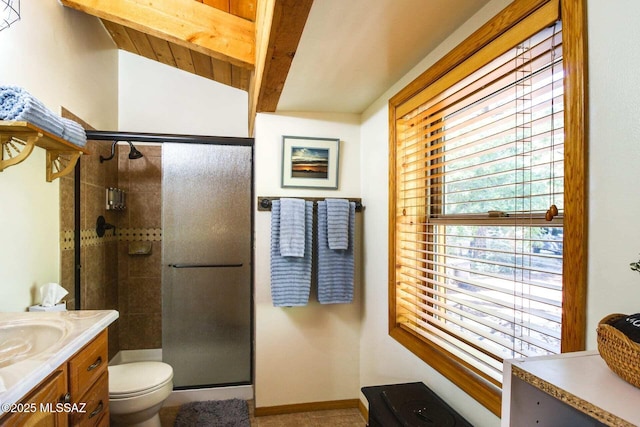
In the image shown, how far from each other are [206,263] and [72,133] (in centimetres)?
118

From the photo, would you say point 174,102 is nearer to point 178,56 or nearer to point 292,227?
point 178,56

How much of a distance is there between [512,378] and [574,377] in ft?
0.36

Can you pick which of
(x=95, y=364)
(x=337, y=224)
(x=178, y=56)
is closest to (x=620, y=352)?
(x=95, y=364)

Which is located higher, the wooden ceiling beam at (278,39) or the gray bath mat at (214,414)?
the wooden ceiling beam at (278,39)

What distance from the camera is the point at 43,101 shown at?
195cm

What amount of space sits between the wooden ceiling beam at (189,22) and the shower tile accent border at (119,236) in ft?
4.53

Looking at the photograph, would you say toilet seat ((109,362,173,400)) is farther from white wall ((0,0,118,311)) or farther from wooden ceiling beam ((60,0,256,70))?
wooden ceiling beam ((60,0,256,70))

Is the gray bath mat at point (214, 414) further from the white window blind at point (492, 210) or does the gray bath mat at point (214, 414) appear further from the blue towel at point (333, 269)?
the white window blind at point (492, 210)

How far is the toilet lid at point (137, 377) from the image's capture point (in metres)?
1.88

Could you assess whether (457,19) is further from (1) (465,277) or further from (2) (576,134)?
(1) (465,277)

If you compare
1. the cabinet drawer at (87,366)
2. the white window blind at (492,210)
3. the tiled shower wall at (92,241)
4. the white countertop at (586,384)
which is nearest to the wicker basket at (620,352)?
the white countertop at (586,384)

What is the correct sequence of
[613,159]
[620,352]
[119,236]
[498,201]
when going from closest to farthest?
[620,352]
[613,159]
[498,201]
[119,236]

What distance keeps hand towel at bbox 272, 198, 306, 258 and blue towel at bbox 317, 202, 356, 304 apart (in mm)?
141

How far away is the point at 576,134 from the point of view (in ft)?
3.02
